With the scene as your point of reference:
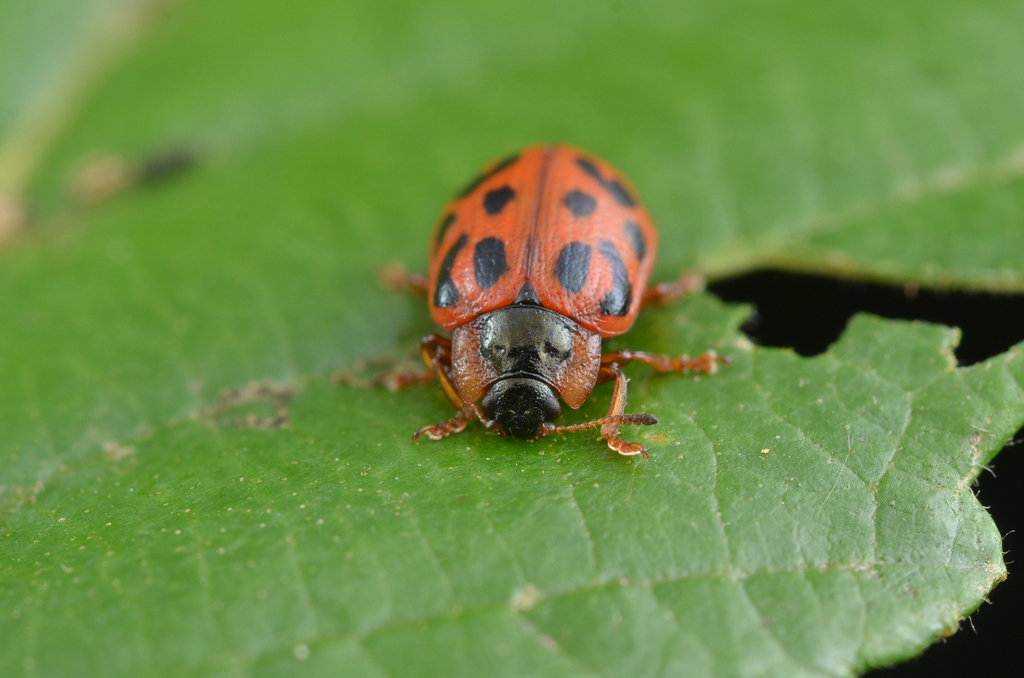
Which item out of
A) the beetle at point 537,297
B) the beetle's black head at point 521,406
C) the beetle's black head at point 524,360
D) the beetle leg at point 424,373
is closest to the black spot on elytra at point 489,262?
the beetle at point 537,297

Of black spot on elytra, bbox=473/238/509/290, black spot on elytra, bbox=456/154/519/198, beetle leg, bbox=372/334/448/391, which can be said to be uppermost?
black spot on elytra, bbox=456/154/519/198

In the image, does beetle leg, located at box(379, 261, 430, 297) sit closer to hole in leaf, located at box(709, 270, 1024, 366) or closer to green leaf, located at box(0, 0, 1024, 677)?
green leaf, located at box(0, 0, 1024, 677)

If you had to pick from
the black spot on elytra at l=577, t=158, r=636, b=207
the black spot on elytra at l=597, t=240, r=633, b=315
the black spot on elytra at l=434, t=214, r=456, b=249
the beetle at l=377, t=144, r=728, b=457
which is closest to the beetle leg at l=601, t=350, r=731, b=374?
the beetle at l=377, t=144, r=728, b=457

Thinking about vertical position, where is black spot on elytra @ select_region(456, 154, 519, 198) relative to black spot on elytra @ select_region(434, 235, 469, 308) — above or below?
above

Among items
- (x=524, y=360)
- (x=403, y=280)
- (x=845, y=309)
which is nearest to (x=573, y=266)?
(x=524, y=360)

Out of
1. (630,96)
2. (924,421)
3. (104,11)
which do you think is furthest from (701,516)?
(104,11)

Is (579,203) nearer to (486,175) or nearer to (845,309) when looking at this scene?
(486,175)

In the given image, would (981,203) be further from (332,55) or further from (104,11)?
(104,11)
